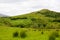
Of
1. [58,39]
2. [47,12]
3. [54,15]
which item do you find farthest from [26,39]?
[47,12]

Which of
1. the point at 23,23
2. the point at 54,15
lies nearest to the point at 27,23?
the point at 23,23

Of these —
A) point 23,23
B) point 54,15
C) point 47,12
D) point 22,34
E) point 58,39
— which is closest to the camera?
point 58,39

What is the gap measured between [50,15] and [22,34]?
125689mm

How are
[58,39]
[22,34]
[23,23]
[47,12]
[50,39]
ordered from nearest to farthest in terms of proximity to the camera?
[50,39], [58,39], [22,34], [23,23], [47,12]

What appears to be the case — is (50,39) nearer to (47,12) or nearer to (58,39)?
(58,39)

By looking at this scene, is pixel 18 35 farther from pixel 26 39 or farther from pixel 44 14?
pixel 44 14

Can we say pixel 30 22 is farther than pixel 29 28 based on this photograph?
Yes

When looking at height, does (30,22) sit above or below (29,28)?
below

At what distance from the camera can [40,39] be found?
39.6 meters

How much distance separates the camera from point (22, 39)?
39.0 metres

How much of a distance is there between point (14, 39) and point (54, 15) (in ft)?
421

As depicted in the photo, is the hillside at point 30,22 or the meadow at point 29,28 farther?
the hillside at point 30,22

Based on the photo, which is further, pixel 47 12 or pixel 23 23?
pixel 47 12

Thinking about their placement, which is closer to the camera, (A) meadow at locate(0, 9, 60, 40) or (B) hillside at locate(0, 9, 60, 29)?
(A) meadow at locate(0, 9, 60, 40)
